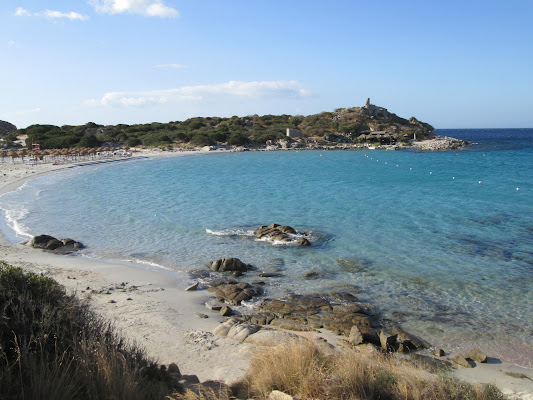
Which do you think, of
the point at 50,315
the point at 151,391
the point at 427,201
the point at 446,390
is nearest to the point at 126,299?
the point at 50,315

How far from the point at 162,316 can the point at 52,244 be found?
27.9ft

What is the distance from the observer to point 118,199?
27.6 m

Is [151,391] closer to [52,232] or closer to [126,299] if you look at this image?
[126,299]

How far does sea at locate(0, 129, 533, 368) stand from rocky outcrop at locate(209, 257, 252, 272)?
0.64m

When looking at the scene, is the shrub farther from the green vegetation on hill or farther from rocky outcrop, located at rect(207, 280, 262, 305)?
the green vegetation on hill

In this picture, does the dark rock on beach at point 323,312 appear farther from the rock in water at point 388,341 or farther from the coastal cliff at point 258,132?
the coastal cliff at point 258,132

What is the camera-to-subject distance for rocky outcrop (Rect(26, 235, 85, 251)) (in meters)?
15.9

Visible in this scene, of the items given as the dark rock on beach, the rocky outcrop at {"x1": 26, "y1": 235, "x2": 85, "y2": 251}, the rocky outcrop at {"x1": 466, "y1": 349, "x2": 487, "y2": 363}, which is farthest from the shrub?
the rocky outcrop at {"x1": 26, "y1": 235, "x2": 85, "y2": 251}

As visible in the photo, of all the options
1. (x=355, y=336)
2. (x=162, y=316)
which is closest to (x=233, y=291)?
(x=162, y=316)

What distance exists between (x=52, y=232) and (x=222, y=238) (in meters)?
8.09

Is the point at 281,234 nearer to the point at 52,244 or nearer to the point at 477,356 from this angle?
the point at 52,244

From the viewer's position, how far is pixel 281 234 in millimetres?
17281

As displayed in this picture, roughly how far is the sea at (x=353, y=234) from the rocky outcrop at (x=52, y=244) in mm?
701

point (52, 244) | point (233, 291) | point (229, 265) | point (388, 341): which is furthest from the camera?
point (52, 244)
